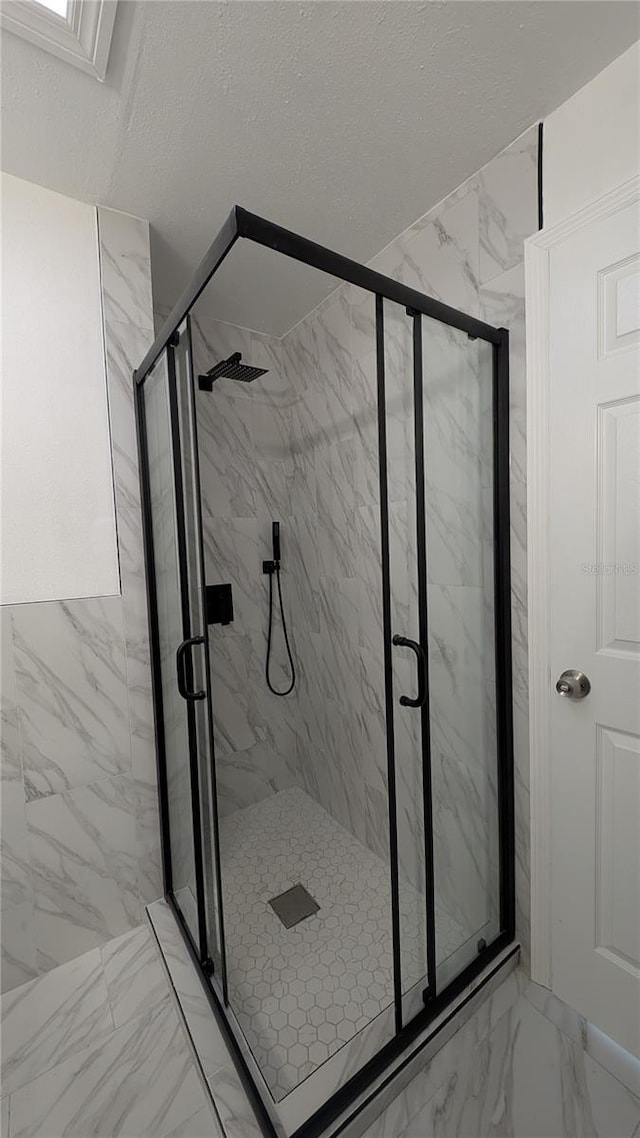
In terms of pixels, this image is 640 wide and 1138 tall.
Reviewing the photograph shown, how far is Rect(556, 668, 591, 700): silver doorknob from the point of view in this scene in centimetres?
123

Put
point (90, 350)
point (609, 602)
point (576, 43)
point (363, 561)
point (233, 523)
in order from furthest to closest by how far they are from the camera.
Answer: point (233, 523) < point (363, 561) < point (90, 350) < point (609, 602) < point (576, 43)

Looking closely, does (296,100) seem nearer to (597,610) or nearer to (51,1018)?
(597,610)

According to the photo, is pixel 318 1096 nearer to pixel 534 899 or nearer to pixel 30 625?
pixel 534 899

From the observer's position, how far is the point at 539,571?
51.9 inches

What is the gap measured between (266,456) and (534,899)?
83.4 inches

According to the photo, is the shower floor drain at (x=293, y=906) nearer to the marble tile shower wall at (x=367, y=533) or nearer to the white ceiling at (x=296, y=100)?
the marble tile shower wall at (x=367, y=533)

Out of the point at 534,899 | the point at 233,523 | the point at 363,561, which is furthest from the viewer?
the point at 233,523

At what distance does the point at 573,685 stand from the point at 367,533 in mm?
982

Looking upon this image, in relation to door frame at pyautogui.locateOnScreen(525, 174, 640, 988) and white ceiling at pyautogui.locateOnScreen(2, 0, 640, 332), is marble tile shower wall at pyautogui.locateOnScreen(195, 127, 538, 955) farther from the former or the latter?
white ceiling at pyautogui.locateOnScreen(2, 0, 640, 332)

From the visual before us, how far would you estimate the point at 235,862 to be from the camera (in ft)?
6.56

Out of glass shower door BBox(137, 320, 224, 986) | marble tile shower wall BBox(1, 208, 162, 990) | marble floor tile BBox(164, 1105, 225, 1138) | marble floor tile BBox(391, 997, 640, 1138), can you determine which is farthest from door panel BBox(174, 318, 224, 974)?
marble floor tile BBox(391, 997, 640, 1138)

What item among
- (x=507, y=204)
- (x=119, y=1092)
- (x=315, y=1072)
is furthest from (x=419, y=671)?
(x=507, y=204)

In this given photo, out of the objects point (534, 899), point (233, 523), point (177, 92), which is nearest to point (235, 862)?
point (534, 899)

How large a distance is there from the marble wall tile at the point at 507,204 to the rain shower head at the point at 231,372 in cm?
94
